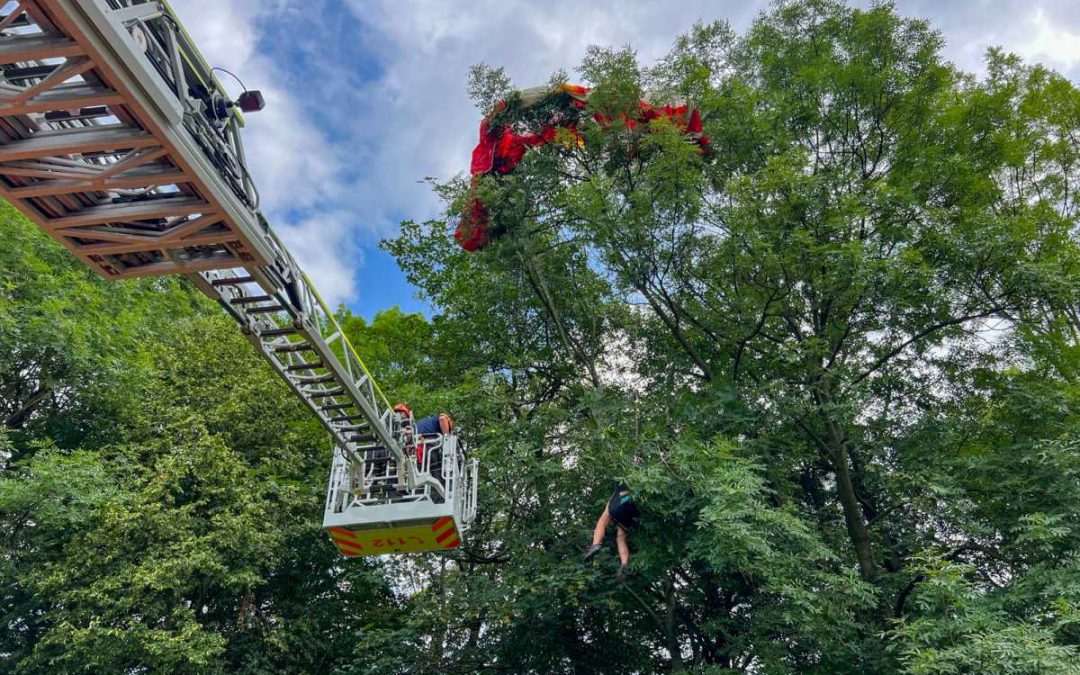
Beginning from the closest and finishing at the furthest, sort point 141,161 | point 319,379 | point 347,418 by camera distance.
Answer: point 141,161, point 319,379, point 347,418

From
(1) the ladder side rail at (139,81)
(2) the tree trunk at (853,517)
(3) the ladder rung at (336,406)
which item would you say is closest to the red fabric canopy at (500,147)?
(3) the ladder rung at (336,406)

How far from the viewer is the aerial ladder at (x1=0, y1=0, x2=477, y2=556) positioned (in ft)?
11.9

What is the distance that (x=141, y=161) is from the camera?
4184mm

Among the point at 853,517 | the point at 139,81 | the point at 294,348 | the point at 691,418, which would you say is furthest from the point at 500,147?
the point at 139,81

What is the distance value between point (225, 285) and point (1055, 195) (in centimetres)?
1252

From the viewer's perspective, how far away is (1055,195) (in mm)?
11898

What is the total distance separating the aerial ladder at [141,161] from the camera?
11.9 ft

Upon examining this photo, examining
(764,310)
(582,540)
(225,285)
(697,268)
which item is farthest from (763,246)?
(225,285)

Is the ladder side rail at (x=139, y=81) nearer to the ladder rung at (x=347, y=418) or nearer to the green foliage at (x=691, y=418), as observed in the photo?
the ladder rung at (x=347, y=418)

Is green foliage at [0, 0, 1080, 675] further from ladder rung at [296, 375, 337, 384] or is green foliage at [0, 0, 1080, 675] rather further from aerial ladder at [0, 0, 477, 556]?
aerial ladder at [0, 0, 477, 556]

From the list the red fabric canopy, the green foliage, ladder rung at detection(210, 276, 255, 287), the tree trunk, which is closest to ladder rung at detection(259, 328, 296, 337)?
ladder rung at detection(210, 276, 255, 287)

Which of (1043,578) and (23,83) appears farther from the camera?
(1043,578)

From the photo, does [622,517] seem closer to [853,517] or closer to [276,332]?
[853,517]

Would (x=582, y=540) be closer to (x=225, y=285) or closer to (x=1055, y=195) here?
(x=225, y=285)
